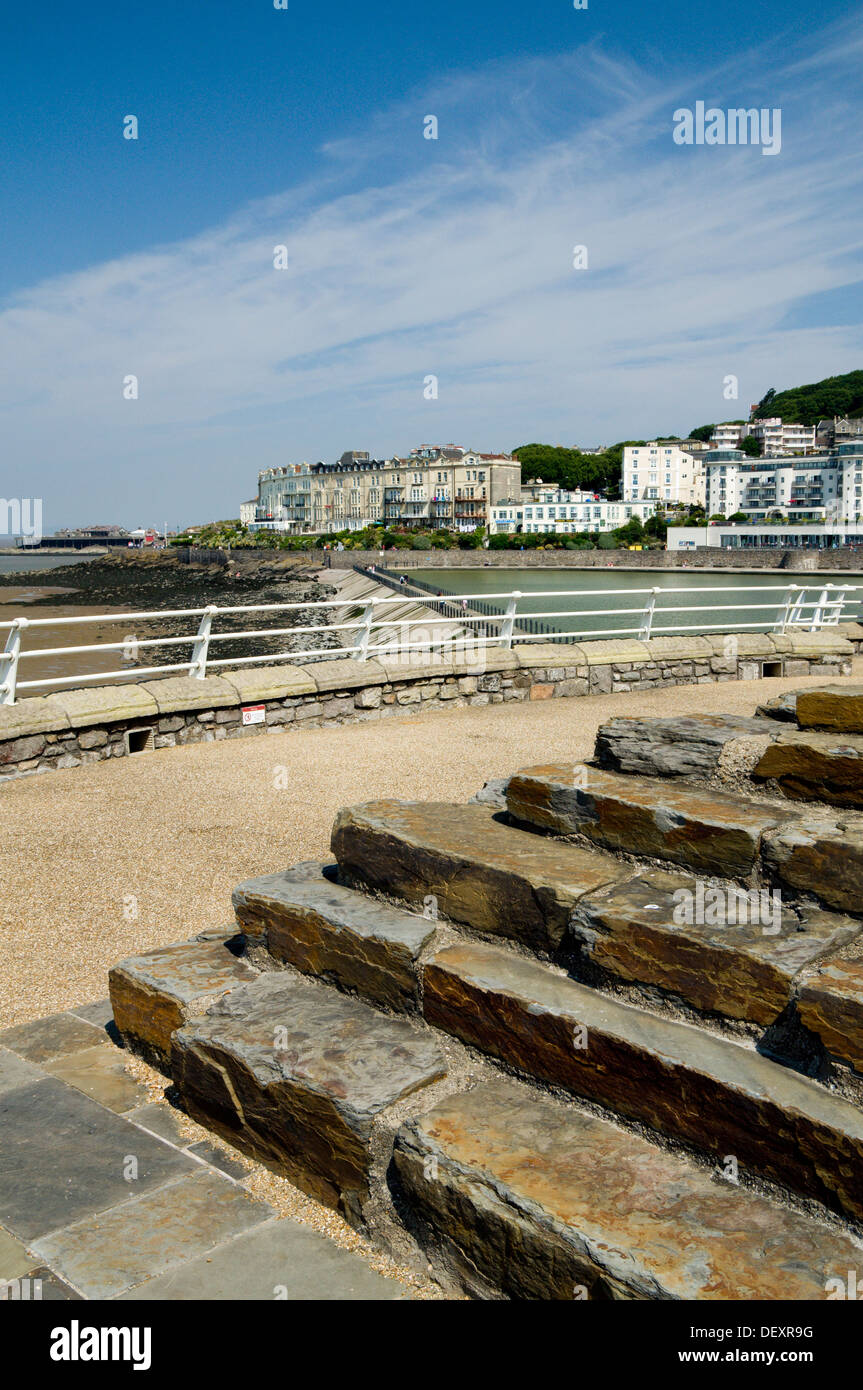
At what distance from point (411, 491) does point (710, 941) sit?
167 m

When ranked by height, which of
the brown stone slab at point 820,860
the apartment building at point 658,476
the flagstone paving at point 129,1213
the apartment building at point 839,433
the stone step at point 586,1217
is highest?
the apartment building at point 839,433

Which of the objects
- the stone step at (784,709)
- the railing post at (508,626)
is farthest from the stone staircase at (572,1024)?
the railing post at (508,626)

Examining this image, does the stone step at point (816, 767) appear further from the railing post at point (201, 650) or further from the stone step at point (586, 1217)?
the railing post at point (201, 650)

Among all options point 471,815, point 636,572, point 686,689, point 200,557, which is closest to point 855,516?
point 636,572

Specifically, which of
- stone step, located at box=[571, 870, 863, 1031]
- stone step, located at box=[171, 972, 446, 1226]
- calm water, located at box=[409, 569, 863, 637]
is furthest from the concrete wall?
calm water, located at box=[409, 569, 863, 637]

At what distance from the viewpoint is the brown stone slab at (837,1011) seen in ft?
7.93

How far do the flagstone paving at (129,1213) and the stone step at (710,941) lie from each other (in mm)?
1091

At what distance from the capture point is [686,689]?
38.4ft

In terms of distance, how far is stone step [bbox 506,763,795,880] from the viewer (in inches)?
127

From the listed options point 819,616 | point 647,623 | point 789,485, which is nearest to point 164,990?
point 647,623

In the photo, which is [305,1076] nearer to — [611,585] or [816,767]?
[816,767]

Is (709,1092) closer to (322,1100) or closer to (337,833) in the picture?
(322,1100)

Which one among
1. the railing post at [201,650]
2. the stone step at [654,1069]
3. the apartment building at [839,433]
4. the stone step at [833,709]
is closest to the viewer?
the stone step at [654,1069]

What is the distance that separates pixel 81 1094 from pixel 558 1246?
1850 millimetres
